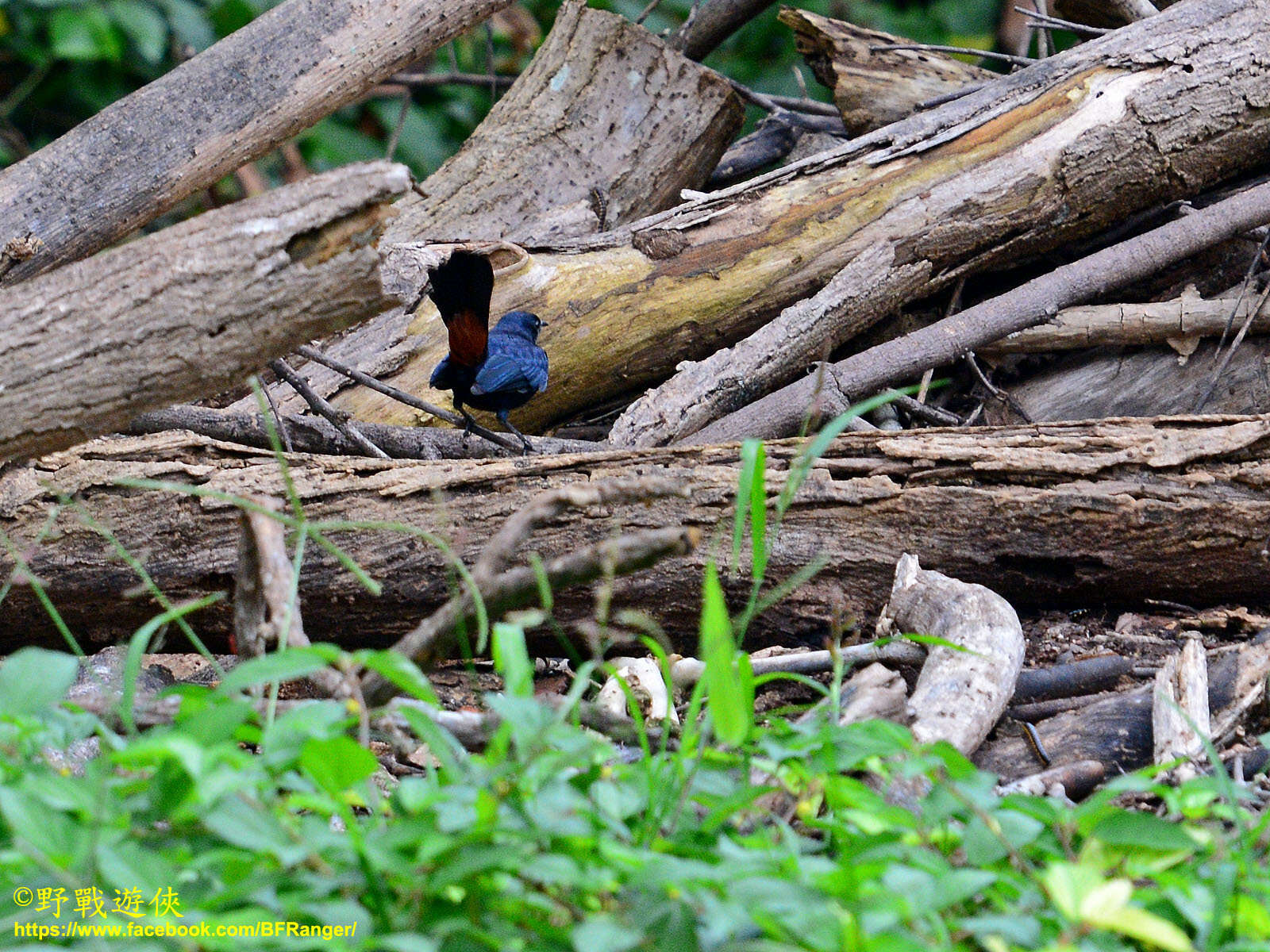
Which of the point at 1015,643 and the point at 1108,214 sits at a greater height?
the point at 1108,214

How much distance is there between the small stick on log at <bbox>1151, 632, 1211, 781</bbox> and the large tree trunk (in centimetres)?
184

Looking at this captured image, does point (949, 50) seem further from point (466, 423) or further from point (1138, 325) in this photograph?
point (466, 423)

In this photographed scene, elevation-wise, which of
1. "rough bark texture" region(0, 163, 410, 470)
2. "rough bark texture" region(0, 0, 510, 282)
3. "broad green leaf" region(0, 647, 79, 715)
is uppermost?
"rough bark texture" region(0, 0, 510, 282)

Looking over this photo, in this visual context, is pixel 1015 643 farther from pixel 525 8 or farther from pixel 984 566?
pixel 525 8

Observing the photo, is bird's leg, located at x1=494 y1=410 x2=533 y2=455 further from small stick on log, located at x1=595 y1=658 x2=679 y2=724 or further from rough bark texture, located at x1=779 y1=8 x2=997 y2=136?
rough bark texture, located at x1=779 y1=8 x2=997 y2=136

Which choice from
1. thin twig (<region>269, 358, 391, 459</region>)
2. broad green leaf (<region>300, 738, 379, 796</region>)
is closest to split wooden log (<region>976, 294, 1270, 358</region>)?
thin twig (<region>269, 358, 391, 459</region>)

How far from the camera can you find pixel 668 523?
104 inches

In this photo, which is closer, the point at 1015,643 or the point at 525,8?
the point at 1015,643

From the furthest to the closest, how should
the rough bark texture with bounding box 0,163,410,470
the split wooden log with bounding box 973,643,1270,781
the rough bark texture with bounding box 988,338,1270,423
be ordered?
1. the rough bark texture with bounding box 988,338,1270,423
2. the split wooden log with bounding box 973,643,1270,781
3. the rough bark texture with bounding box 0,163,410,470

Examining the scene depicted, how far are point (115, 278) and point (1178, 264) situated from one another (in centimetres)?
350

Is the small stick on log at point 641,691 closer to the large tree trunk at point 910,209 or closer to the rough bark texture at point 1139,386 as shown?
the large tree trunk at point 910,209

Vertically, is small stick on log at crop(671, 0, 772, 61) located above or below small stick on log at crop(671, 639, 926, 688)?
above

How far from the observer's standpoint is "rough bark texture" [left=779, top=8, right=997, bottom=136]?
4.69 metres

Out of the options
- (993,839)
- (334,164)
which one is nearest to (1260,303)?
(993,839)
